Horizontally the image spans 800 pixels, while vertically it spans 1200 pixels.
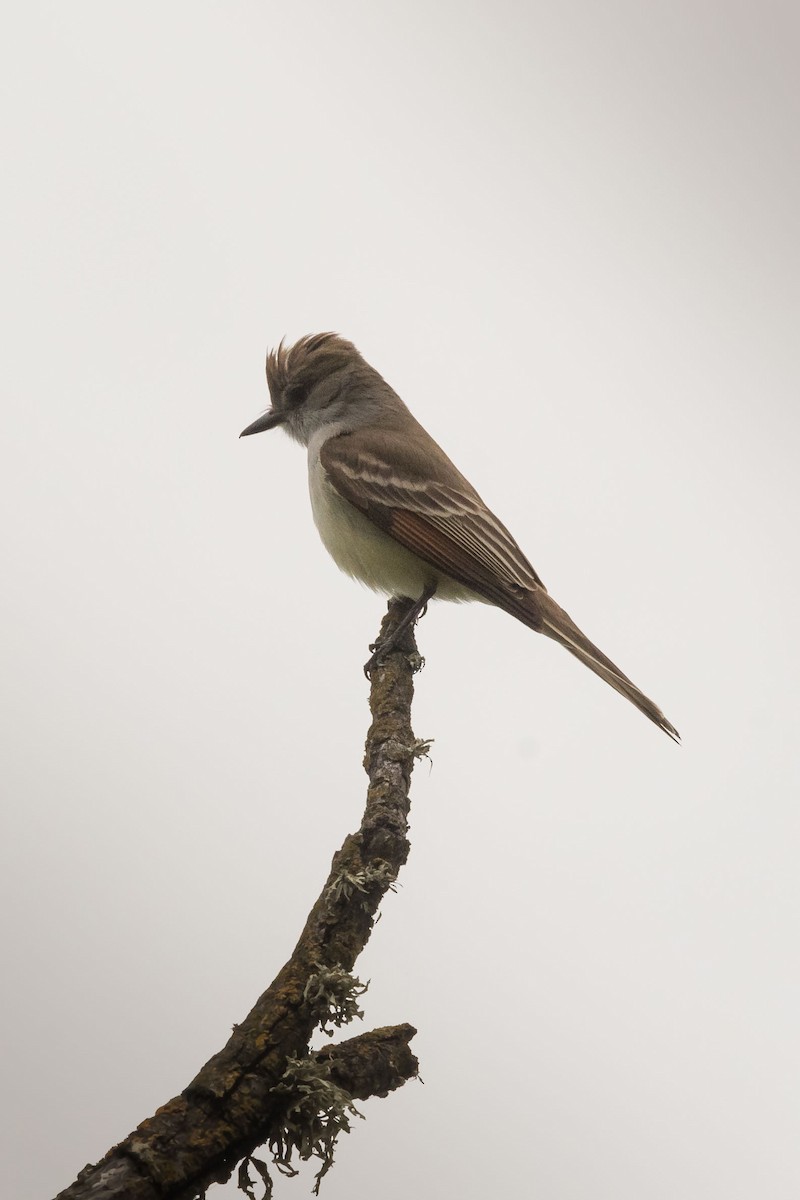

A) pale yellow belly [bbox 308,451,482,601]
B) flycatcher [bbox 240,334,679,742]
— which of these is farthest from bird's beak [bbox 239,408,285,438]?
pale yellow belly [bbox 308,451,482,601]

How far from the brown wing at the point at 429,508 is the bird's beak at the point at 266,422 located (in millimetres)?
475

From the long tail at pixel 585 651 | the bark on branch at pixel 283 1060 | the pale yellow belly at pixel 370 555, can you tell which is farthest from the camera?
the pale yellow belly at pixel 370 555

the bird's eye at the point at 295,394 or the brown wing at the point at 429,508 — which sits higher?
the bird's eye at the point at 295,394

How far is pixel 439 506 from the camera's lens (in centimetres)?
528

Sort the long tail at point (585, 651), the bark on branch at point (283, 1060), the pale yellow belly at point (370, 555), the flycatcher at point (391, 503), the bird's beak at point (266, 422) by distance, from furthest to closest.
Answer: the bird's beak at point (266, 422), the pale yellow belly at point (370, 555), the flycatcher at point (391, 503), the long tail at point (585, 651), the bark on branch at point (283, 1060)

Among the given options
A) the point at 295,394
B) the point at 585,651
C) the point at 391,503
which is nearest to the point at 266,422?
the point at 295,394

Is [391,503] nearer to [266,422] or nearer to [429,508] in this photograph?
[429,508]

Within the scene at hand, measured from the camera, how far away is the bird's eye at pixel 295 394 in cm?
598

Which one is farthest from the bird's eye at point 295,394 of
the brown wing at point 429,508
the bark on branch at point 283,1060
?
the bark on branch at point 283,1060

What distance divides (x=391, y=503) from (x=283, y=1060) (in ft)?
10.8

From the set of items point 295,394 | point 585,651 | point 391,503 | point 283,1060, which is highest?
point 295,394

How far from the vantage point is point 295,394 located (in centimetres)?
600

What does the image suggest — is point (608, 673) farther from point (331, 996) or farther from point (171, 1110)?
point (171, 1110)

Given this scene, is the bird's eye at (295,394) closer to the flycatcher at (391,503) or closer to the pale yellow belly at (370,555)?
the flycatcher at (391,503)
